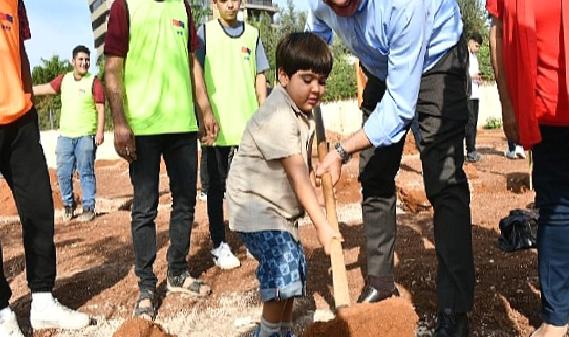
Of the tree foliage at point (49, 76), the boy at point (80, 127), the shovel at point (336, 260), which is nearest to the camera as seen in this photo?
the shovel at point (336, 260)

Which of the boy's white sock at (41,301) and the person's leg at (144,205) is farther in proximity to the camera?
the person's leg at (144,205)

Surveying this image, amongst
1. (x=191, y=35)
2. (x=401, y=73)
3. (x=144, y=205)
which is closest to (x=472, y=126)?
(x=191, y=35)

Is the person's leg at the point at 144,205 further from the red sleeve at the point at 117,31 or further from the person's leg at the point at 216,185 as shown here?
the person's leg at the point at 216,185

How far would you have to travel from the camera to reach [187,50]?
3.71 m

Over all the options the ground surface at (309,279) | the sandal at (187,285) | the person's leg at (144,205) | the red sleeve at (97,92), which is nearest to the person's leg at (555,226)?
the ground surface at (309,279)

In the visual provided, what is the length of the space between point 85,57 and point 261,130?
5.53 metres

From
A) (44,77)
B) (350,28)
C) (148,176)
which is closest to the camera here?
(350,28)

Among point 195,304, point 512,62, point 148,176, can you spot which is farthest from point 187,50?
point 512,62

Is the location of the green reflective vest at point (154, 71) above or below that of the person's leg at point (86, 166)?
above

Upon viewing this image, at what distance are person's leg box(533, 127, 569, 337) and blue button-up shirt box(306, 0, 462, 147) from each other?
0.58m

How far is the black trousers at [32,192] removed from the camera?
3.19m

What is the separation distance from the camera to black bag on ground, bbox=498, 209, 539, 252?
3297mm

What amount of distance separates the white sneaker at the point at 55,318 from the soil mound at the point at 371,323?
139 centimetres

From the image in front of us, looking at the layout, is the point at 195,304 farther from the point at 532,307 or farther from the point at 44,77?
the point at 44,77
